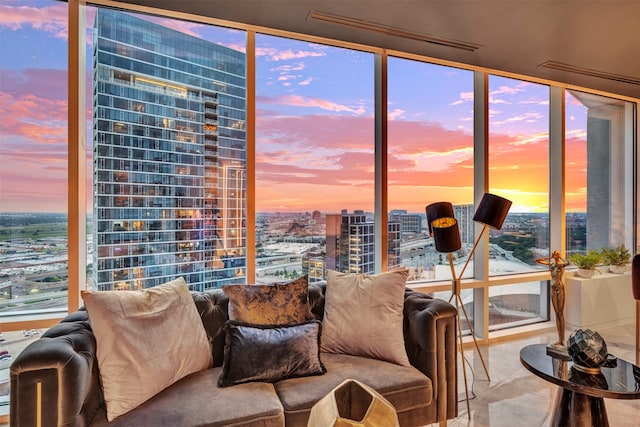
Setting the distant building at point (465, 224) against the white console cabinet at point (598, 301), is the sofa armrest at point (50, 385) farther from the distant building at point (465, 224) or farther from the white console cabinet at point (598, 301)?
the white console cabinet at point (598, 301)

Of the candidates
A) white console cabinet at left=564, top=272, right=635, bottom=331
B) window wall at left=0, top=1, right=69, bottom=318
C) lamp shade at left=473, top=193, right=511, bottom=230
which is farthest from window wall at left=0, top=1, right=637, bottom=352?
lamp shade at left=473, top=193, right=511, bottom=230

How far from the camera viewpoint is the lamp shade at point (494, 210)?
2.55 m

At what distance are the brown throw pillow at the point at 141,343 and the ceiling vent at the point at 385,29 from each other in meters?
2.28

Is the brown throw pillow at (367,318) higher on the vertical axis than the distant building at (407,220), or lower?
lower

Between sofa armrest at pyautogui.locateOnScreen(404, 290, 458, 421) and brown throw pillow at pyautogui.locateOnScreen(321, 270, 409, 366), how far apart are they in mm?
119

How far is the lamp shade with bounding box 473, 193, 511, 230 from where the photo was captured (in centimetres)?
255

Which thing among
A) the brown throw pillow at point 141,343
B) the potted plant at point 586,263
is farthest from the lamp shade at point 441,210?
the potted plant at point 586,263

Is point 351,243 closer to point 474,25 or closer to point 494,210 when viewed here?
point 494,210

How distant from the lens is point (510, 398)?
247 centimetres

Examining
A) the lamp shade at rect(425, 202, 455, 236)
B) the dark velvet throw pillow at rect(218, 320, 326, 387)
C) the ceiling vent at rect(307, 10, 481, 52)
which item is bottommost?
the dark velvet throw pillow at rect(218, 320, 326, 387)

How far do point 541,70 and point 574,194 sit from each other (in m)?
1.65

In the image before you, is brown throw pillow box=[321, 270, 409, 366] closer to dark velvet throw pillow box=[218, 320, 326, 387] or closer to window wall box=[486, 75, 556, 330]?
dark velvet throw pillow box=[218, 320, 326, 387]

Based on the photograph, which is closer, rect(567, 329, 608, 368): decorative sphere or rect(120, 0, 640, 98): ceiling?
rect(567, 329, 608, 368): decorative sphere

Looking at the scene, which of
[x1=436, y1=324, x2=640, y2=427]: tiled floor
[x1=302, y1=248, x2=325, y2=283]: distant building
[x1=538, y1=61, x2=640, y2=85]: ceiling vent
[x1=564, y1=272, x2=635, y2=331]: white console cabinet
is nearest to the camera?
[x1=436, y1=324, x2=640, y2=427]: tiled floor
